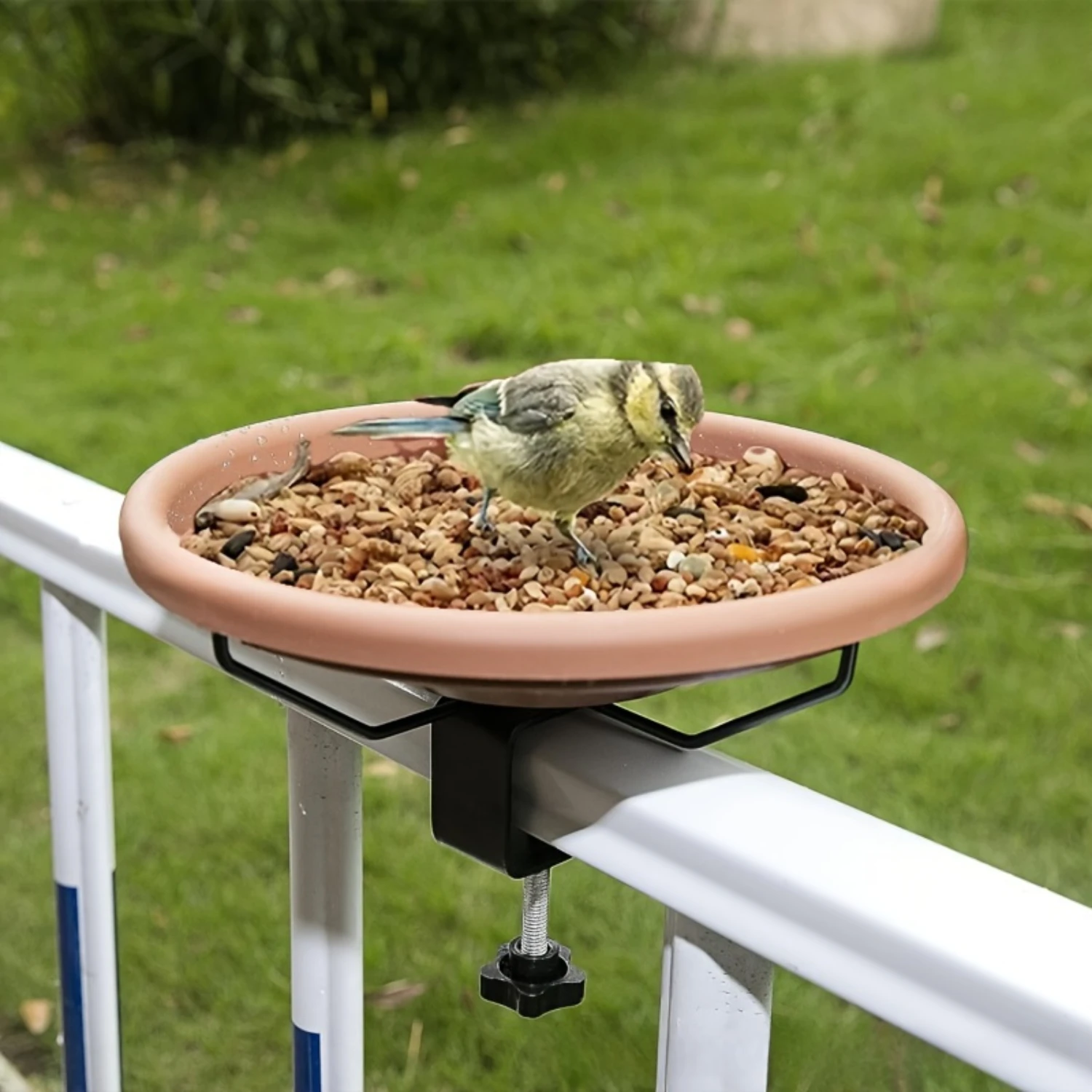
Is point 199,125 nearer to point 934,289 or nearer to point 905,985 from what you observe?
point 934,289

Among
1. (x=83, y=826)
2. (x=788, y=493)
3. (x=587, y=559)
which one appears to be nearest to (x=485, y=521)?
(x=587, y=559)

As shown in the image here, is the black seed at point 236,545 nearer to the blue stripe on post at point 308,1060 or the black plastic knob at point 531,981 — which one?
the black plastic knob at point 531,981

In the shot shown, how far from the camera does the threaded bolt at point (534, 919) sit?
3.40ft

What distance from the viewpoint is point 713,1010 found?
928 mm

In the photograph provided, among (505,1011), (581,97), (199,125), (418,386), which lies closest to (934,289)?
(418,386)

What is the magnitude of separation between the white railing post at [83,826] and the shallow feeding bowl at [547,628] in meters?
0.54

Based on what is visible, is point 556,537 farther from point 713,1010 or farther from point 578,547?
point 713,1010

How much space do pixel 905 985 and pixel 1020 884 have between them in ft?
0.28

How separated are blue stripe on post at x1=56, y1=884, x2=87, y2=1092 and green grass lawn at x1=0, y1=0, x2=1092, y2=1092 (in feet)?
0.96

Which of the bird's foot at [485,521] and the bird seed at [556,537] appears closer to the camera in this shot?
the bird seed at [556,537]

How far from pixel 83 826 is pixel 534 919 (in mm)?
644

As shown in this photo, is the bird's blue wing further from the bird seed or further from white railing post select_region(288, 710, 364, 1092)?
white railing post select_region(288, 710, 364, 1092)

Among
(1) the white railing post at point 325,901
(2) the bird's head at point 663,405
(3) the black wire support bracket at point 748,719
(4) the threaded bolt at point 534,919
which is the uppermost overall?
(2) the bird's head at point 663,405

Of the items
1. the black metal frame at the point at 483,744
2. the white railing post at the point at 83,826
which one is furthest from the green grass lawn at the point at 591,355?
the white railing post at the point at 83,826
